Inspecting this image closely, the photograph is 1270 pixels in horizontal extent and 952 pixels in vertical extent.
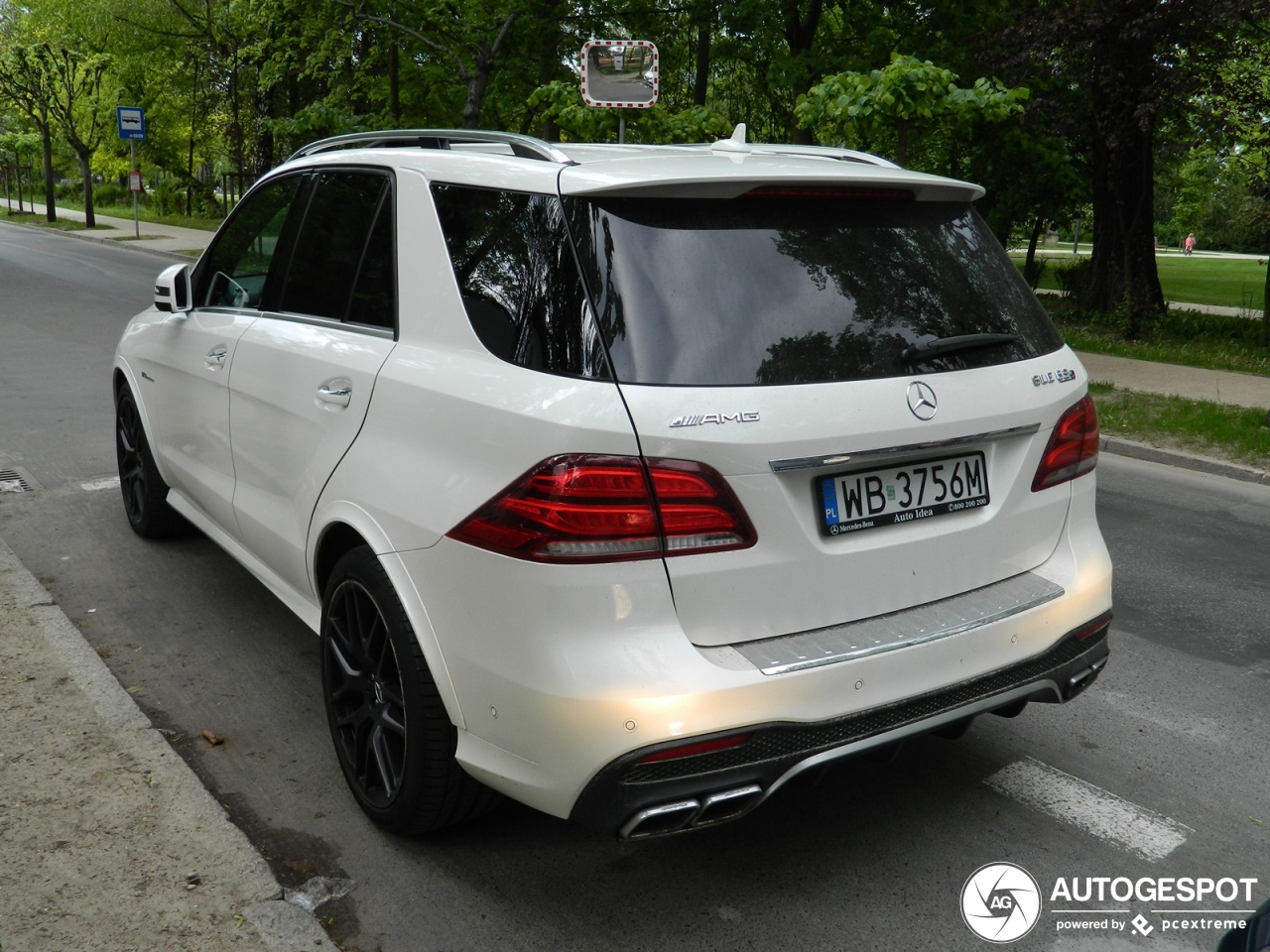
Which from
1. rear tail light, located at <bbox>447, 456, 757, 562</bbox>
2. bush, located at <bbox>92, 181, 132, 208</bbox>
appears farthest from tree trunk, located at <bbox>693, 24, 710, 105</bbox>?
bush, located at <bbox>92, 181, 132, 208</bbox>

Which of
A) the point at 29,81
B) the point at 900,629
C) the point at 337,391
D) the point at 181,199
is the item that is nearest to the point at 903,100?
the point at 337,391

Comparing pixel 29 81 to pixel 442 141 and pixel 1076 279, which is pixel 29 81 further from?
pixel 442 141

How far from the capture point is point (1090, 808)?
142 inches

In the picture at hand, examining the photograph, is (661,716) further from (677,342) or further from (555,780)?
(677,342)

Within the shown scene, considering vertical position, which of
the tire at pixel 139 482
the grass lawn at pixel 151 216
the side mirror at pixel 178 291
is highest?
the side mirror at pixel 178 291

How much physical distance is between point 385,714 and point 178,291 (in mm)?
2402

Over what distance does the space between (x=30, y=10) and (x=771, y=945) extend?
164ft

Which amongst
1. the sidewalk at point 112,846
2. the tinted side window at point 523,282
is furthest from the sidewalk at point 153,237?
the tinted side window at point 523,282

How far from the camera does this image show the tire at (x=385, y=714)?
10.0 feet

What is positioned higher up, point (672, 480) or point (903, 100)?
point (903, 100)

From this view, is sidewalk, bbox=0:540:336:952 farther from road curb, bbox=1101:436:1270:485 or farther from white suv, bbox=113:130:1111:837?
road curb, bbox=1101:436:1270:485

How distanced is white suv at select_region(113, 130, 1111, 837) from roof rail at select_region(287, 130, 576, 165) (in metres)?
0.02

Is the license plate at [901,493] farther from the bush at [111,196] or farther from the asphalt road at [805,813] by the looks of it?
the bush at [111,196]

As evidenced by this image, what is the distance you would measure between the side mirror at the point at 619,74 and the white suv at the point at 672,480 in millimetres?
8209
